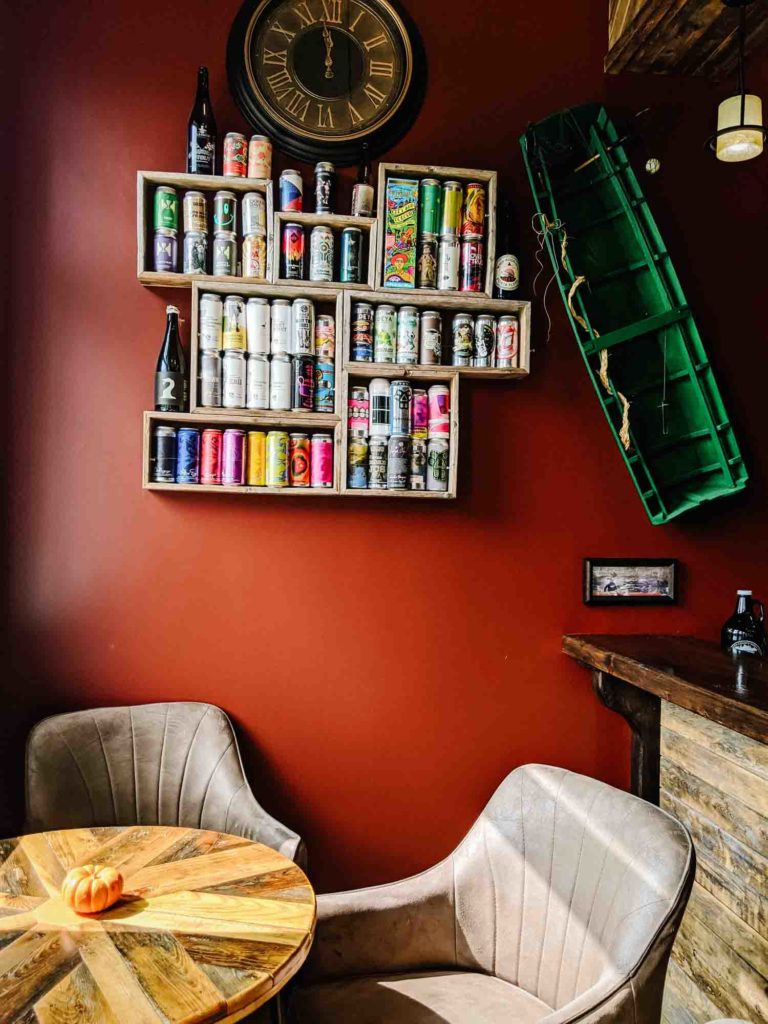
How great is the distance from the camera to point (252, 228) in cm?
242

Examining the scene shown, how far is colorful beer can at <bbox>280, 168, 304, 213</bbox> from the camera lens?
8.04 ft

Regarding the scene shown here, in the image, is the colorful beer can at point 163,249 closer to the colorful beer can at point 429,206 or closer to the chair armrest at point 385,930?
the colorful beer can at point 429,206

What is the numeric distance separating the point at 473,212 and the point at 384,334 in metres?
0.52

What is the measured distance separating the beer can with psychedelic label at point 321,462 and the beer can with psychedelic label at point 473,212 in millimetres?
857

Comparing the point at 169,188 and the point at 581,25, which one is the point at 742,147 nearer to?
the point at 581,25

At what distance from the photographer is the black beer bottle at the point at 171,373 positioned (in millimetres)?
2375

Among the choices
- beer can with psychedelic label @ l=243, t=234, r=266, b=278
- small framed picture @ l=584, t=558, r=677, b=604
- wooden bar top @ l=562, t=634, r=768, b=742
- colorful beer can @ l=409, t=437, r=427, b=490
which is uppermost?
beer can with psychedelic label @ l=243, t=234, r=266, b=278

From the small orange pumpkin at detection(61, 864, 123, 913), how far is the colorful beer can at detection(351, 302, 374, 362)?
1.66 m

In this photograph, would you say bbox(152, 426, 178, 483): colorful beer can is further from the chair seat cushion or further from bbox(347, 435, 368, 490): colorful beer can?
the chair seat cushion

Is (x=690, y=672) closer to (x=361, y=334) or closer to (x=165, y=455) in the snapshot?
(x=361, y=334)

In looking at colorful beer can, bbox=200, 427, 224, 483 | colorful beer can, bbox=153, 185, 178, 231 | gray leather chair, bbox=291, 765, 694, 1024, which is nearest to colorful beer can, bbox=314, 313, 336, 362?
colorful beer can, bbox=200, 427, 224, 483

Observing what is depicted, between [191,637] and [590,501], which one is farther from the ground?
[590,501]

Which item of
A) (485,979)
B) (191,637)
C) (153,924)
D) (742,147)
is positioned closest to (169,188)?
(191,637)

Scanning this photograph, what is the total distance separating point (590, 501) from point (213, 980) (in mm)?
1990
